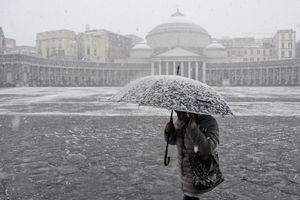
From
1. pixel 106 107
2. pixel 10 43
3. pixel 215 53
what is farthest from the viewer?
pixel 10 43

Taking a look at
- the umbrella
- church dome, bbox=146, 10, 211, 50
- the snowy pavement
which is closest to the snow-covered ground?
the snowy pavement

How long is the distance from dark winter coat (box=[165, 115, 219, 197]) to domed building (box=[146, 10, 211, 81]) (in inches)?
2952

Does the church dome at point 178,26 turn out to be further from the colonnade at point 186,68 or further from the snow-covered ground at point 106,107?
the snow-covered ground at point 106,107

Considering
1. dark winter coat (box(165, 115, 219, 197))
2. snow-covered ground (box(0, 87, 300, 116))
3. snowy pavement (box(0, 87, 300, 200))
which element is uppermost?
dark winter coat (box(165, 115, 219, 197))

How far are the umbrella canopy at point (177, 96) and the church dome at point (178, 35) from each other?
270 ft

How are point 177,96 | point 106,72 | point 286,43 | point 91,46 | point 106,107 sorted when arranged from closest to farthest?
point 177,96
point 106,107
point 106,72
point 91,46
point 286,43

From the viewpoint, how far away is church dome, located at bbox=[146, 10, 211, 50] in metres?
85.6

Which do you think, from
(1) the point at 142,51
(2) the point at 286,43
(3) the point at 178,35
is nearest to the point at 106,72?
(1) the point at 142,51

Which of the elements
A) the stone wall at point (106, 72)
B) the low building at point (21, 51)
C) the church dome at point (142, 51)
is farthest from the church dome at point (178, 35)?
the low building at point (21, 51)

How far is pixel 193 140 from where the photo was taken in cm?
282

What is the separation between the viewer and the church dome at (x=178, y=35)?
8562 centimetres

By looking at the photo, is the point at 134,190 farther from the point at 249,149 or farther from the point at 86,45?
the point at 86,45

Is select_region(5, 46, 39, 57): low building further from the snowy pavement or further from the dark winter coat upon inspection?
the dark winter coat

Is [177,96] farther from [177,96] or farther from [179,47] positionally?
[179,47]
